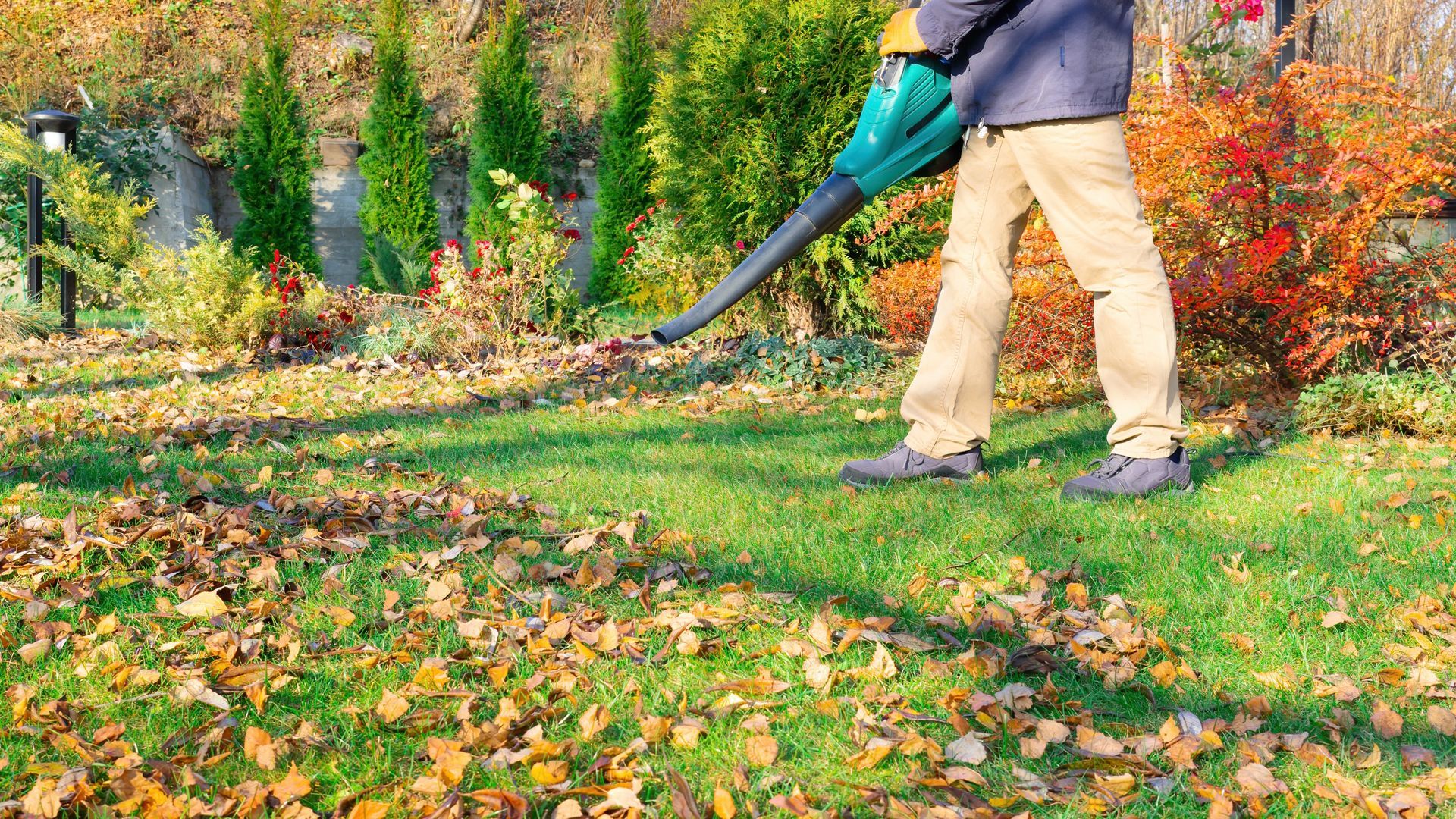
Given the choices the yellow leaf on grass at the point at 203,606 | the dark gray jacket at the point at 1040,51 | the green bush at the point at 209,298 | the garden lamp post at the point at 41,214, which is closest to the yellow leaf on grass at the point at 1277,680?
the dark gray jacket at the point at 1040,51

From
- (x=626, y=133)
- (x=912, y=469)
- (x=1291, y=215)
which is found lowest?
(x=912, y=469)

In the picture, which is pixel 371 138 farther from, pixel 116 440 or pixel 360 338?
pixel 116 440

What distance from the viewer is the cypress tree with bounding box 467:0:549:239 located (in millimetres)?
11227

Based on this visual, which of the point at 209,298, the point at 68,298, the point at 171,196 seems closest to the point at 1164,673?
the point at 209,298

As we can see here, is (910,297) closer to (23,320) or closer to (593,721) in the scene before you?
(593,721)

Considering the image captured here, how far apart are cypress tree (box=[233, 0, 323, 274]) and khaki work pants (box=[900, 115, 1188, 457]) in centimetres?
916

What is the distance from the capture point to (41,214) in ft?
26.6

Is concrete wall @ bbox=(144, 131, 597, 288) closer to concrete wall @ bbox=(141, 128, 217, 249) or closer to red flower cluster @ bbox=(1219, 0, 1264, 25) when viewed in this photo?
concrete wall @ bbox=(141, 128, 217, 249)

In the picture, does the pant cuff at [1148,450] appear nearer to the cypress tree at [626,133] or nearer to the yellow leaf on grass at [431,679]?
the yellow leaf on grass at [431,679]

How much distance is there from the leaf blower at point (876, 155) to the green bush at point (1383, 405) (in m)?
1.93

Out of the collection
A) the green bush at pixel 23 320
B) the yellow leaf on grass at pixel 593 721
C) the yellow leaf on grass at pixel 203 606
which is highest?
the green bush at pixel 23 320

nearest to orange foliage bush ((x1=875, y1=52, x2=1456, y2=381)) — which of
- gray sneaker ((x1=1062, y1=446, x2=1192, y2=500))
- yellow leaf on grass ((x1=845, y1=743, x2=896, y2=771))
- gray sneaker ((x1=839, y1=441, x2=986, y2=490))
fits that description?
gray sneaker ((x1=1062, y1=446, x2=1192, y2=500))

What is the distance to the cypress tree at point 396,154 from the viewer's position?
11.0m

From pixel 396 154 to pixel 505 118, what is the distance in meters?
1.18
